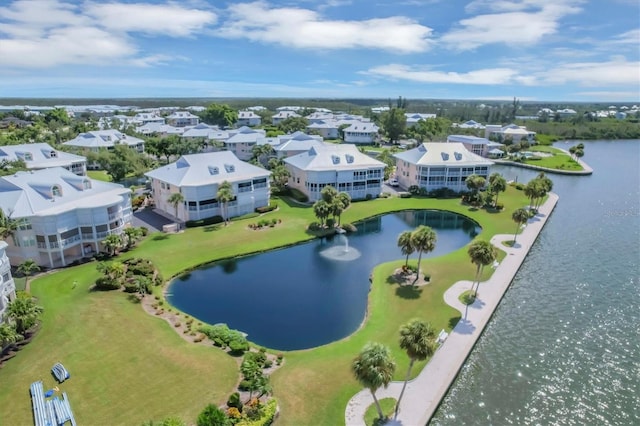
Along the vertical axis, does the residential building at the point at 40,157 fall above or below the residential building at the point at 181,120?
below

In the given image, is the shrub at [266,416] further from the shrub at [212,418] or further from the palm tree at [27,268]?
the palm tree at [27,268]

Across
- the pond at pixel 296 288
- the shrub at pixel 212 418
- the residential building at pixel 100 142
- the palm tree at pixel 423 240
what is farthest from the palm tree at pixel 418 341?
the residential building at pixel 100 142

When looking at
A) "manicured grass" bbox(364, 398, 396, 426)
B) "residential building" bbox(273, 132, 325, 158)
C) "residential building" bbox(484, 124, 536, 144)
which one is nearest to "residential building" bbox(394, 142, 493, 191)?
"residential building" bbox(273, 132, 325, 158)

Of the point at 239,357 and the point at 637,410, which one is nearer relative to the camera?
the point at 637,410

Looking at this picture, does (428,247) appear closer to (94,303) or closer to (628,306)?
(628,306)

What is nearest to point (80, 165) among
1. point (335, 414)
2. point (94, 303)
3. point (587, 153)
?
point (94, 303)

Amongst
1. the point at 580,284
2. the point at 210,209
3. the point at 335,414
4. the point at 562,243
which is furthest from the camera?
the point at 210,209

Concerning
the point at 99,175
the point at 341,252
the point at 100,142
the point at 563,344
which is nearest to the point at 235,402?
the point at 563,344
